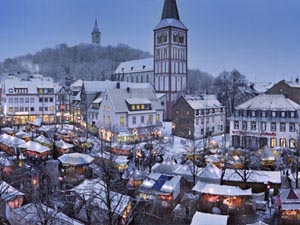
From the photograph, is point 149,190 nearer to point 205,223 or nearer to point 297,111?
point 205,223

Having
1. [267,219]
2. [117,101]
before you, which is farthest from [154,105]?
[267,219]

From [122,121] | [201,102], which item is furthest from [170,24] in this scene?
[122,121]

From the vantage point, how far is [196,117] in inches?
1754

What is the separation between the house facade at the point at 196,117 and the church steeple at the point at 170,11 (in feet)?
79.5

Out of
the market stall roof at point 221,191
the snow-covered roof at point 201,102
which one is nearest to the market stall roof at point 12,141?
the market stall roof at point 221,191

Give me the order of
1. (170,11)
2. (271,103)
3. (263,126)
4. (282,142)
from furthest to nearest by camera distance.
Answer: (170,11) < (271,103) < (263,126) < (282,142)

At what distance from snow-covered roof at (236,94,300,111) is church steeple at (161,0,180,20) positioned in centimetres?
3165

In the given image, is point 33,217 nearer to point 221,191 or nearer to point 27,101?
point 221,191

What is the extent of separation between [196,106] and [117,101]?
10112 mm

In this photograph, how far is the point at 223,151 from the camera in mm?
34406

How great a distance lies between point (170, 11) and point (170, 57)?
1044cm

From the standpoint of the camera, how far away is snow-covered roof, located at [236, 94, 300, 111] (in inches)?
1522

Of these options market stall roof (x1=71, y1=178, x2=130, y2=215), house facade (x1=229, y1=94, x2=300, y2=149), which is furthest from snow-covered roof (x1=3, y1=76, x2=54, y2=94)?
market stall roof (x1=71, y1=178, x2=130, y2=215)

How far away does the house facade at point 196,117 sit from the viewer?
44.7 meters
